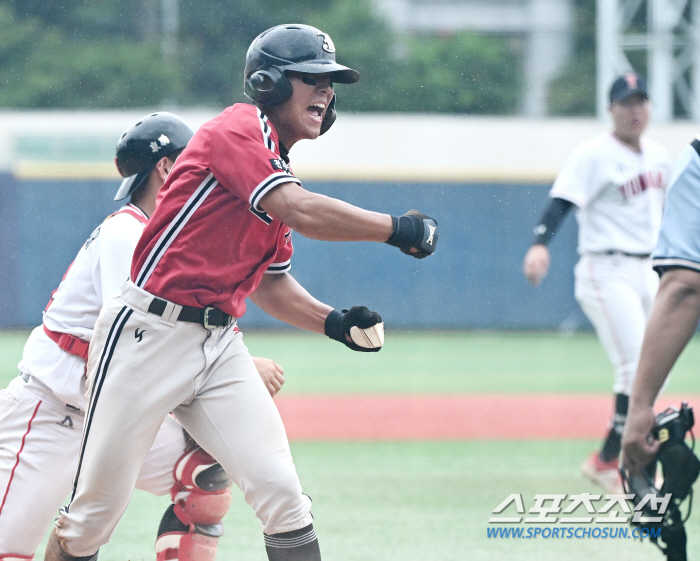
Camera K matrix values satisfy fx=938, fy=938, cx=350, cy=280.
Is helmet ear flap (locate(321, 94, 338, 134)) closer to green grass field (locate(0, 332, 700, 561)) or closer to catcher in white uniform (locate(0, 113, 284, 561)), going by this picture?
catcher in white uniform (locate(0, 113, 284, 561))

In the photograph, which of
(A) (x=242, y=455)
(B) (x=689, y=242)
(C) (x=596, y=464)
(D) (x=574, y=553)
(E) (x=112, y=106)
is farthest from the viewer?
(E) (x=112, y=106)

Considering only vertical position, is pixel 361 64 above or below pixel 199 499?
below

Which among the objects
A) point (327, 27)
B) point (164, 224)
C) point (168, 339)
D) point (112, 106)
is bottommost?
point (112, 106)

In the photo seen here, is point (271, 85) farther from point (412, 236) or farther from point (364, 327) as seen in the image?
point (364, 327)

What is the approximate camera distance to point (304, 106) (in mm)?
3193

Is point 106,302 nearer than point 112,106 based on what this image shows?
Yes

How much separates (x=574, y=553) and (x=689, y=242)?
7.06ft

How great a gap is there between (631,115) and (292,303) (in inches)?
128

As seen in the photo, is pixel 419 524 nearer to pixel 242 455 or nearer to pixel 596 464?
pixel 596 464

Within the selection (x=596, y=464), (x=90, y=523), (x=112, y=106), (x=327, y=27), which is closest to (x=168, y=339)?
(x=90, y=523)

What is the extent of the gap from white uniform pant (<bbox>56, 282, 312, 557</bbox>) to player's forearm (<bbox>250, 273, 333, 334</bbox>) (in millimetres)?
477

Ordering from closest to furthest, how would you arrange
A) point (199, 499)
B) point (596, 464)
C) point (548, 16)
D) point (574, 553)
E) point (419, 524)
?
1. point (199, 499)
2. point (574, 553)
3. point (419, 524)
4. point (596, 464)
5. point (548, 16)

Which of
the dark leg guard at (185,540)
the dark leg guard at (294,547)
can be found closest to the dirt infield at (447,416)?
the dark leg guard at (185,540)

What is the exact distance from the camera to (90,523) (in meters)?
3.06
